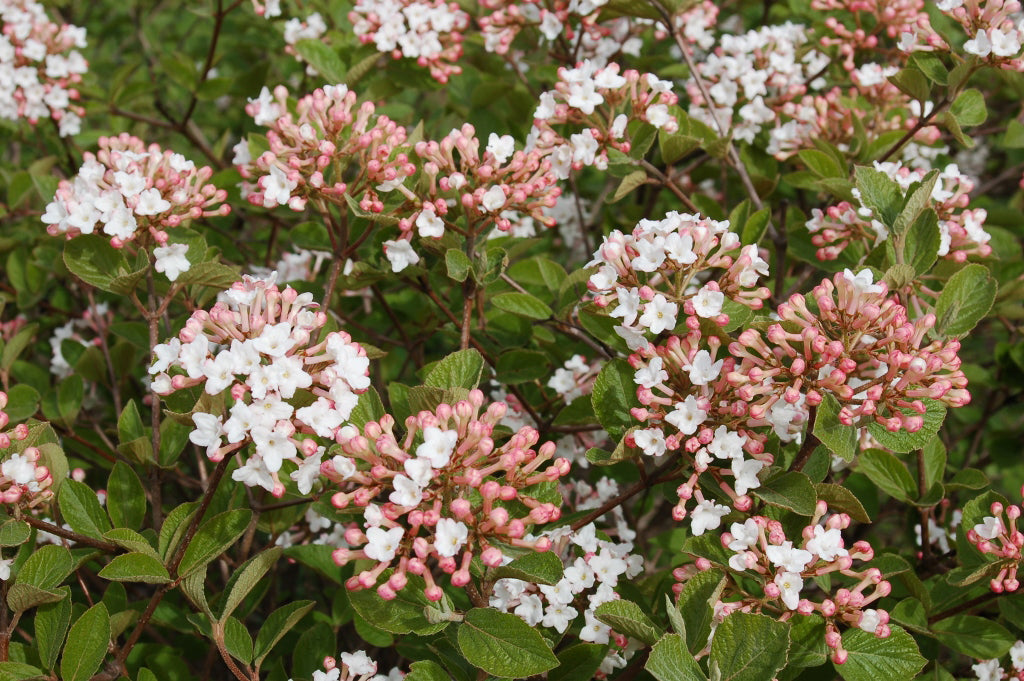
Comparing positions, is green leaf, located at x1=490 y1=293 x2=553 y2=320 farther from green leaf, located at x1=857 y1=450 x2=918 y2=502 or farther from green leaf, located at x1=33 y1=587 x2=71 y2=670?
green leaf, located at x1=33 y1=587 x2=71 y2=670

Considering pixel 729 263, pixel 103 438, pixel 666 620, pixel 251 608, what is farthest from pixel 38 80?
pixel 666 620

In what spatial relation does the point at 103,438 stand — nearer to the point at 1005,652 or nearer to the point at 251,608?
the point at 251,608

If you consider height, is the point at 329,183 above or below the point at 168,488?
above

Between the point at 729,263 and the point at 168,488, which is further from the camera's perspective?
the point at 168,488

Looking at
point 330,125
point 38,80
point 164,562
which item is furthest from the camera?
point 38,80

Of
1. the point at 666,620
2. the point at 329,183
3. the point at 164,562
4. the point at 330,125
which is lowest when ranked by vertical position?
the point at 666,620

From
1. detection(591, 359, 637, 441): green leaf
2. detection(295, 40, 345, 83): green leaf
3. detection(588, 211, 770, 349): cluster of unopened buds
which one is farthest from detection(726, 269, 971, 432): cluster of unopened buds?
detection(295, 40, 345, 83): green leaf
